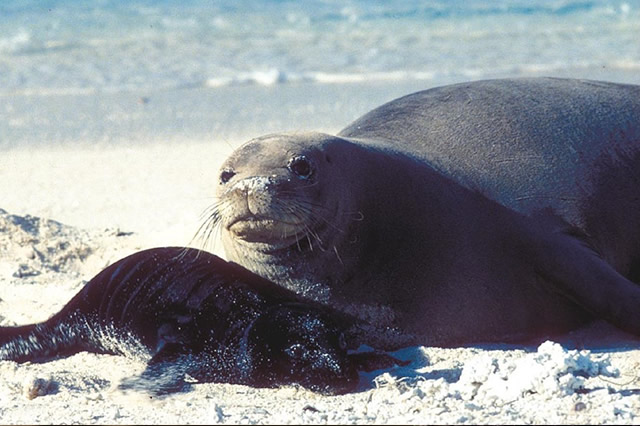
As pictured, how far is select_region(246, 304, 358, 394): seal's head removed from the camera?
3.52 meters

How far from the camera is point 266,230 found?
369 cm

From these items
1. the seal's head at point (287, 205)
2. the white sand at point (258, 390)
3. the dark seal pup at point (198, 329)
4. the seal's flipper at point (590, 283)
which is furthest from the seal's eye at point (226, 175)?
the seal's flipper at point (590, 283)

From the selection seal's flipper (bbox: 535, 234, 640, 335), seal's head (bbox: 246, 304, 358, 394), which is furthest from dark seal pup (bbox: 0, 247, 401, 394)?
seal's flipper (bbox: 535, 234, 640, 335)

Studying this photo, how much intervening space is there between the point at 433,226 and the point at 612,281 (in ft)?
2.40

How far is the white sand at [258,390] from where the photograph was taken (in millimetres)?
3035

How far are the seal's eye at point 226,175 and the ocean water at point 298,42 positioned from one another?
7856 millimetres

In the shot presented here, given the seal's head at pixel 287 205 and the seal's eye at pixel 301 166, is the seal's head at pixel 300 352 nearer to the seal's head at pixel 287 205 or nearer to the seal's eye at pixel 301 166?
the seal's head at pixel 287 205

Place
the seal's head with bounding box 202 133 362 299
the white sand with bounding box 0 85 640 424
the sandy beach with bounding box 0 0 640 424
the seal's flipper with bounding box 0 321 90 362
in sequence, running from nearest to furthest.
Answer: the white sand with bounding box 0 85 640 424
the sandy beach with bounding box 0 0 640 424
the seal's head with bounding box 202 133 362 299
the seal's flipper with bounding box 0 321 90 362

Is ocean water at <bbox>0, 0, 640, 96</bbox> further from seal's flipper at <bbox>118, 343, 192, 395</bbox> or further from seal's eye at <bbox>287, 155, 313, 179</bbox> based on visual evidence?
seal's flipper at <bbox>118, 343, 192, 395</bbox>

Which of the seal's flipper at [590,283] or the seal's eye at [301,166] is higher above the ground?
the seal's eye at [301,166]

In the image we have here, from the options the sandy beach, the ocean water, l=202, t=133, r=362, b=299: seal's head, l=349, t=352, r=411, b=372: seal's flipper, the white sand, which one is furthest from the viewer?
the ocean water

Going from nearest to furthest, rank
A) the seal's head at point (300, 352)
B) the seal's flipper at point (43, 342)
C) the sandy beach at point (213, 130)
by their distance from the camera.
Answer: the sandy beach at point (213, 130) < the seal's head at point (300, 352) < the seal's flipper at point (43, 342)

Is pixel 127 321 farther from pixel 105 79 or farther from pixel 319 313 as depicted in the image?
pixel 105 79

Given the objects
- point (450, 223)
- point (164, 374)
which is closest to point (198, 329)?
point (164, 374)
